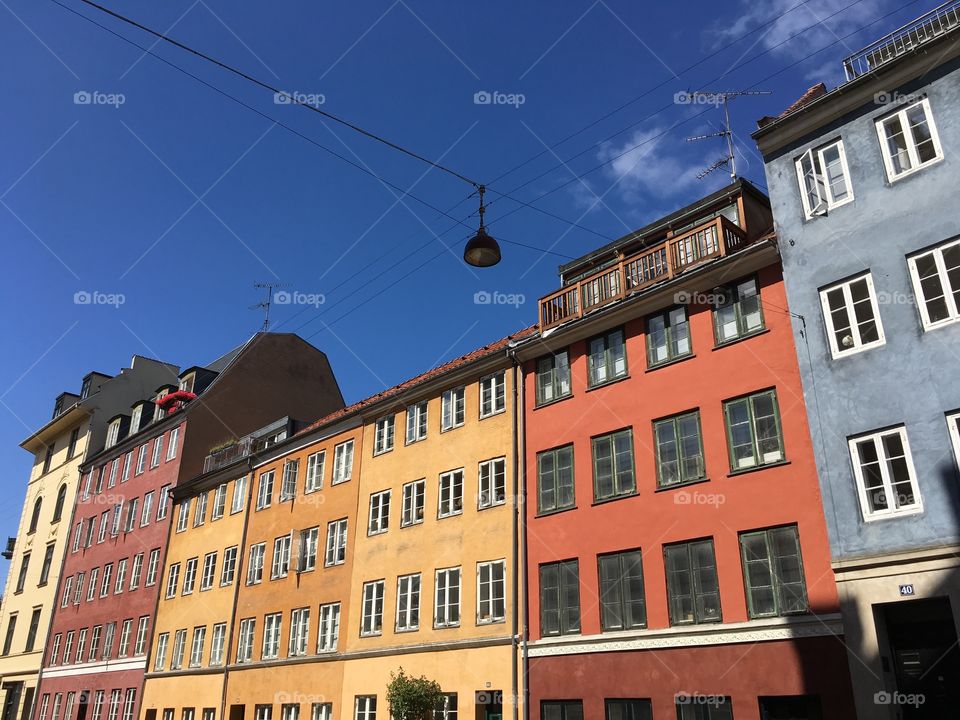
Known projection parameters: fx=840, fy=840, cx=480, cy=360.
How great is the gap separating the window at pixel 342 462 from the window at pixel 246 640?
24.0 ft

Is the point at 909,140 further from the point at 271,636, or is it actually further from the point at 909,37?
the point at 271,636

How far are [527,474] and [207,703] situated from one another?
19.7 m

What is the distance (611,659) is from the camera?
20891mm

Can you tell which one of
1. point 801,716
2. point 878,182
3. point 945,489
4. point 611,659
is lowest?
point 801,716

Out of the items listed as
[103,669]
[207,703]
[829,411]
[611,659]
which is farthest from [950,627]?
[103,669]

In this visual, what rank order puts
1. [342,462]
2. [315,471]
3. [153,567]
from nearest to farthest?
[342,462] → [315,471] → [153,567]

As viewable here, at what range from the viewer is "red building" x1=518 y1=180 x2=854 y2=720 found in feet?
59.9

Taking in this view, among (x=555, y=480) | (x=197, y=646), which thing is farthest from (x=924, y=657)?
(x=197, y=646)

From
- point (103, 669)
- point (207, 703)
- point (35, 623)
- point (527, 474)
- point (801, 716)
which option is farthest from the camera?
point (35, 623)

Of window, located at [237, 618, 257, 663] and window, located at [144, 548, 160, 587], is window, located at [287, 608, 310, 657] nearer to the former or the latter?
window, located at [237, 618, 257, 663]

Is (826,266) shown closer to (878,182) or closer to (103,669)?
(878,182)

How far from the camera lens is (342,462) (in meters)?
33.5

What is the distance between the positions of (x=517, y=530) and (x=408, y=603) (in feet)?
17.5

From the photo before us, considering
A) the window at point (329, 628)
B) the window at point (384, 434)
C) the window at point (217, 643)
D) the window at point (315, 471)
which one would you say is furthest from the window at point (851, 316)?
the window at point (217, 643)
